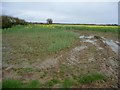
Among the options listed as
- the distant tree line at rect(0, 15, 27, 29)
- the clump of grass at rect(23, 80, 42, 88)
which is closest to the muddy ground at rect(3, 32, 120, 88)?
the clump of grass at rect(23, 80, 42, 88)

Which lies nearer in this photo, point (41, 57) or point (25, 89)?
point (25, 89)

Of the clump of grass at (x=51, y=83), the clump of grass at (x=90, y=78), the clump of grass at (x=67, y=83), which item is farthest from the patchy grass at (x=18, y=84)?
the clump of grass at (x=90, y=78)

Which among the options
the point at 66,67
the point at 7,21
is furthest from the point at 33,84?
the point at 7,21

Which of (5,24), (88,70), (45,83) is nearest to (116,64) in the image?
(88,70)

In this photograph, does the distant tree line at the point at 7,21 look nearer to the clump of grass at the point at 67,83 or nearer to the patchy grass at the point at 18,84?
the patchy grass at the point at 18,84

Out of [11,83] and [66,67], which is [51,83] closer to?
[11,83]

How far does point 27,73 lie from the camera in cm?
982

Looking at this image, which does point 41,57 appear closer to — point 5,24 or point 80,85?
point 80,85

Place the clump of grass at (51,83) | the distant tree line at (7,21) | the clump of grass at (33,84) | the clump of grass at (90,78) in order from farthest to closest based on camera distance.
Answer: the distant tree line at (7,21), the clump of grass at (90,78), the clump of grass at (51,83), the clump of grass at (33,84)

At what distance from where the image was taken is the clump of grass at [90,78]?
376 inches

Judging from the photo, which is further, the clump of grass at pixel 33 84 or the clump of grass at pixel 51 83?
the clump of grass at pixel 51 83

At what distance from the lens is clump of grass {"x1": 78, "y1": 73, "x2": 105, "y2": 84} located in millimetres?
9562

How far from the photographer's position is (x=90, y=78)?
32.3ft

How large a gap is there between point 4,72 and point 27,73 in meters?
0.81
